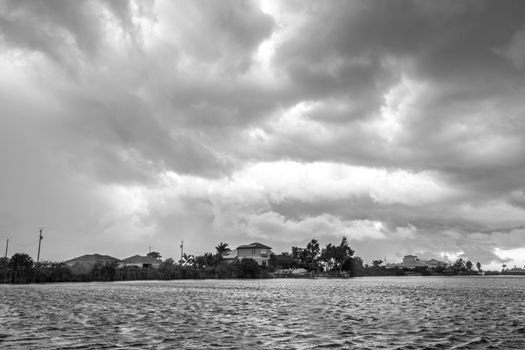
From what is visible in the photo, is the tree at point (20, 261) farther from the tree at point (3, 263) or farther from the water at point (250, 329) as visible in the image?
the water at point (250, 329)

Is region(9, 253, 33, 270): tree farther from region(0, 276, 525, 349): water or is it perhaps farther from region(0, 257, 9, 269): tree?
region(0, 276, 525, 349): water

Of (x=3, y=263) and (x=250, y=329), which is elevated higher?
(x=3, y=263)

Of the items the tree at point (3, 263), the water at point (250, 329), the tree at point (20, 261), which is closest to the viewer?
the water at point (250, 329)

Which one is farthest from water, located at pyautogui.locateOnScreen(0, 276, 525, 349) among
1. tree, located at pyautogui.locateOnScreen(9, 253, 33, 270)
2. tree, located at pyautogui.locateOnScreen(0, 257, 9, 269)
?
tree, located at pyautogui.locateOnScreen(0, 257, 9, 269)

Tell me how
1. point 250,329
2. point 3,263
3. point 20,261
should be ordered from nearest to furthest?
point 250,329, point 20,261, point 3,263

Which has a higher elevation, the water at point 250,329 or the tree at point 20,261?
the tree at point 20,261

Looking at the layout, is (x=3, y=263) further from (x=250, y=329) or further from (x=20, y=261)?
(x=250, y=329)

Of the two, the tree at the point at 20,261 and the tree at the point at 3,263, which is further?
the tree at the point at 3,263

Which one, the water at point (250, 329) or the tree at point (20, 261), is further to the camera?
the tree at point (20, 261)

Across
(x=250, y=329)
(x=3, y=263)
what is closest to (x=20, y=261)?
(x=3, y=263)

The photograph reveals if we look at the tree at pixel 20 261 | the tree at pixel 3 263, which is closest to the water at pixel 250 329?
the tree at pixel 20 261

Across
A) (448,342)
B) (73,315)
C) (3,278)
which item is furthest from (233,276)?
(448,342)

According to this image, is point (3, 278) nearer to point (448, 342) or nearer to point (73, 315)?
point (73, 315)

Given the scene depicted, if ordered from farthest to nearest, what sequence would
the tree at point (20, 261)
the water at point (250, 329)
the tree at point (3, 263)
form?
the tree at point (3, 263) < the tree at point (20, 261) < the water at point (250, 329)
